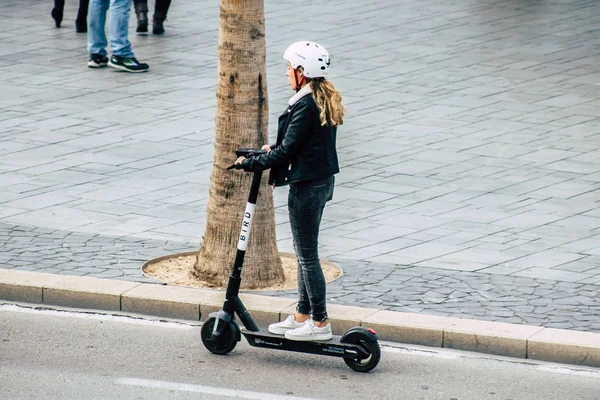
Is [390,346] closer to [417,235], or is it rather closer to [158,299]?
[158,299]

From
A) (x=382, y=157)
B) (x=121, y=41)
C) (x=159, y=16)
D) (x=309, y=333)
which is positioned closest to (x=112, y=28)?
(x=121, y=41)

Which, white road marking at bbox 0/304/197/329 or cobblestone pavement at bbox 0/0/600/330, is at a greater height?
white road marking at bbox 0/304/197/329

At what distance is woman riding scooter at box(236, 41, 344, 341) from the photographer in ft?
22.4

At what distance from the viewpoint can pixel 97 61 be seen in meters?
15.7

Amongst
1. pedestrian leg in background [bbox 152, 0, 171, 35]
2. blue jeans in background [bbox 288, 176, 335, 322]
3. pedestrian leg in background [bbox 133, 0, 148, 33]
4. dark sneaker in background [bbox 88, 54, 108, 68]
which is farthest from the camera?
pedestrian leg in background [bbox 133, 0, 148, 33]

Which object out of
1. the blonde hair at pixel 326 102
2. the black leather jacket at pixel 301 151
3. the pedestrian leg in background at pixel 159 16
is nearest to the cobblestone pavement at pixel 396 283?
the black leather jacket at pixel 301 151

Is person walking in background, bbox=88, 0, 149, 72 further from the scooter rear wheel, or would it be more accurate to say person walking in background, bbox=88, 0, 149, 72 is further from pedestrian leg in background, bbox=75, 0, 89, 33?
the scooter rear wheel

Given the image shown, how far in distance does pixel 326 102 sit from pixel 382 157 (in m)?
4.90

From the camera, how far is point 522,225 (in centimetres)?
964

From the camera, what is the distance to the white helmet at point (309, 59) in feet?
22.3

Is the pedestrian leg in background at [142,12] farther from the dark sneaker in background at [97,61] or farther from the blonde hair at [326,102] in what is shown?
the blonde hair at [326,102]

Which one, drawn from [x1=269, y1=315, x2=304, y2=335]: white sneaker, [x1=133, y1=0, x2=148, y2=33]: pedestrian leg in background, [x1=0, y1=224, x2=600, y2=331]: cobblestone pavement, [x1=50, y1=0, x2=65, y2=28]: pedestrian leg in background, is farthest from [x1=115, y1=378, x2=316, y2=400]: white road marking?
[x1=50, y1=0, x2=65, y2=28]: pedestrian leg in background

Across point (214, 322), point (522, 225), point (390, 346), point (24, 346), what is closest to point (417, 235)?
point (522, 225)

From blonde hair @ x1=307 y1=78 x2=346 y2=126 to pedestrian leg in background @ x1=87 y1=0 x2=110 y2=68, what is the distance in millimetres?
9089
